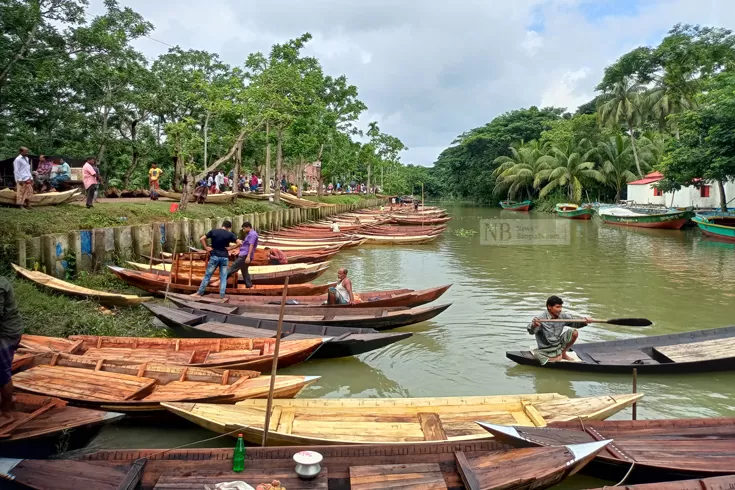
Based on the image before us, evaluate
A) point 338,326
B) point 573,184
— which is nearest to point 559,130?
point 573,184

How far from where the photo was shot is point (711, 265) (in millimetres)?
19953

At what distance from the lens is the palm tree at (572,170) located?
4944cm

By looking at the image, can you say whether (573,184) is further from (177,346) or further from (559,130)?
(177,346)

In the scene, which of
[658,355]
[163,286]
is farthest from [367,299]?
[658,355]

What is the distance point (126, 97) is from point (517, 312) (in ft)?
63.0

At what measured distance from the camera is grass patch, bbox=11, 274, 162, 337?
9.11 metres

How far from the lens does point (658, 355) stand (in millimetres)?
8375

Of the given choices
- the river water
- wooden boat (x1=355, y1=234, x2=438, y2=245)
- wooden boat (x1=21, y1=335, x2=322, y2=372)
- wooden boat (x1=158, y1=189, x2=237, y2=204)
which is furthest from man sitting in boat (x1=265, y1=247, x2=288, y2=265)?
wooden boat (x1=355, y1=234, x2=438, y2=245)

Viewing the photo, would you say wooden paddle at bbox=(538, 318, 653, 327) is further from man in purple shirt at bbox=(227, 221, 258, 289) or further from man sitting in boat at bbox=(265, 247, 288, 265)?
man sitting in boat at bbox=(265, 247, 288, 265)

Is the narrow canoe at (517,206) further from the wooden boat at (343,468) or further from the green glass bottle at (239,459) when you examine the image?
the green glass bottle at (239,459)

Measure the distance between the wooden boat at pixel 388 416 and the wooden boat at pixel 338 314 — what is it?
3.66m

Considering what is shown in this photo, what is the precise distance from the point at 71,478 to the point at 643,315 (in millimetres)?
12375

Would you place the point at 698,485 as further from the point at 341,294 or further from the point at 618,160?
the point at 618,160

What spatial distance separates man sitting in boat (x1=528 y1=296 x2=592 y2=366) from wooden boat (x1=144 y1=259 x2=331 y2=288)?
635 cm
